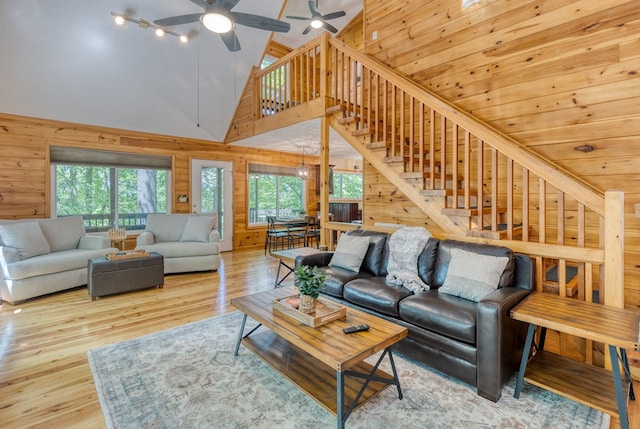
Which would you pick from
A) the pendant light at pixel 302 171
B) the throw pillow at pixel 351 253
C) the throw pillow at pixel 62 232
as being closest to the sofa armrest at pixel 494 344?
the throw pillow at pixel 351 253

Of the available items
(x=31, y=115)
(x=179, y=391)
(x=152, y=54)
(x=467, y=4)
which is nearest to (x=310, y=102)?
(x=467, y=4)

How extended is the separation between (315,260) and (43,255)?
11.7 ft

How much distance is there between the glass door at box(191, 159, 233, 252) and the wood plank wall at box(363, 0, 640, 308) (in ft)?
15.0

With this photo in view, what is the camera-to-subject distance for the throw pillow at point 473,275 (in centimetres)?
232

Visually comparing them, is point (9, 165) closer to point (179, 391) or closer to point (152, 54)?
point (152, 54)

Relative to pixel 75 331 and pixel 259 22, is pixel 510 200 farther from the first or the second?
pixel 75 331

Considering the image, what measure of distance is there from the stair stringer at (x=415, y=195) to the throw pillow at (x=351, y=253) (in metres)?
0.67

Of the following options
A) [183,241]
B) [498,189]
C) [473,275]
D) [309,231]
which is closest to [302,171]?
[309,231]

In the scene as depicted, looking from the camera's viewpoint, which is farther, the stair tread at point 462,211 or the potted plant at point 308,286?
the stair tread at point 462,211

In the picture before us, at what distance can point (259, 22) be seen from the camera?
3.44 m

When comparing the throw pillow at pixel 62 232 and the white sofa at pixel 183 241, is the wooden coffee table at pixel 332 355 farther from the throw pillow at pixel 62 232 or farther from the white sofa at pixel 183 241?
the throw pillow at pixel 62 232

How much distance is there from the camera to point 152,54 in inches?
193

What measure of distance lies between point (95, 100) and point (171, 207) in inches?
86.8

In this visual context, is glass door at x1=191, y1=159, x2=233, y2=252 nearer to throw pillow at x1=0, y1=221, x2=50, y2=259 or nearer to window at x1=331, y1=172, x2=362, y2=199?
throw pillow at x1=0, y1=221, x2=50, y2=259
